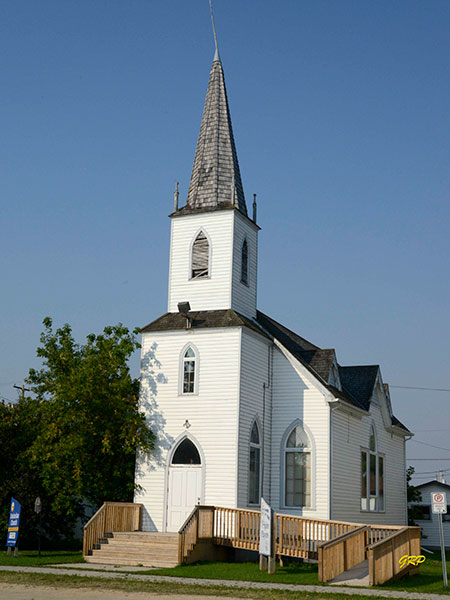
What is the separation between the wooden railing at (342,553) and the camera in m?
17.8

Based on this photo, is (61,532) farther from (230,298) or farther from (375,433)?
(375,433)

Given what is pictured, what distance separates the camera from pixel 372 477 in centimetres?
3122

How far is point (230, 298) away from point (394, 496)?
549 inches

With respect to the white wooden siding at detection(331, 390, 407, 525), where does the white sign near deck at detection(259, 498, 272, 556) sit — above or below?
below

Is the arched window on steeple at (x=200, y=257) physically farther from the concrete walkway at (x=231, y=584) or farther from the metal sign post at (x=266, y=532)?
the concrete walkway at (x=231, y=584)

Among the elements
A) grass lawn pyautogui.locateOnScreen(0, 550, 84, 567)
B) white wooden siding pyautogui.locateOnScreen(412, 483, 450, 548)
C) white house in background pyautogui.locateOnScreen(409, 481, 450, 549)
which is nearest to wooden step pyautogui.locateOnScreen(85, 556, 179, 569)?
grass lawn pyautogui.locateOnScreen(0, 550, 84, 567)

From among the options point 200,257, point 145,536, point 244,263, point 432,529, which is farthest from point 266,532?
point 432,529

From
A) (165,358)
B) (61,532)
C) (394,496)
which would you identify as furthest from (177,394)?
(394,496)

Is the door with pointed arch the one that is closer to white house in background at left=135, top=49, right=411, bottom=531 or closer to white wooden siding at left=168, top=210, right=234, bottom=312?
white house in background at left=135, top=49, right=411, bottom=531

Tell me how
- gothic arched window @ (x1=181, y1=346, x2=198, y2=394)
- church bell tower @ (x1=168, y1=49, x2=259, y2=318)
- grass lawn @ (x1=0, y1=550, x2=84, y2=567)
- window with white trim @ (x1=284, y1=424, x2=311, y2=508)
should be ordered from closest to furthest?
1. grass lawn @ (x1=0, y1=550, x2=84, y2=567)
2. gothic arched window @ (x1=181, y1=346, x2=198, y2=394)
3. window with white trim @ (x1=284, y1=424, x2=311, y2=508)
4. church bell tower @ (x1=168, y1=49, x2=259, y2=318)

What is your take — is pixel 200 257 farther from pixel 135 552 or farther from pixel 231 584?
pixel 231 584

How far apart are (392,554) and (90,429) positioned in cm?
1152

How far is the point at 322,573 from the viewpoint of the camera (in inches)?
696

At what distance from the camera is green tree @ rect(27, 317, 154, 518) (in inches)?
1002
